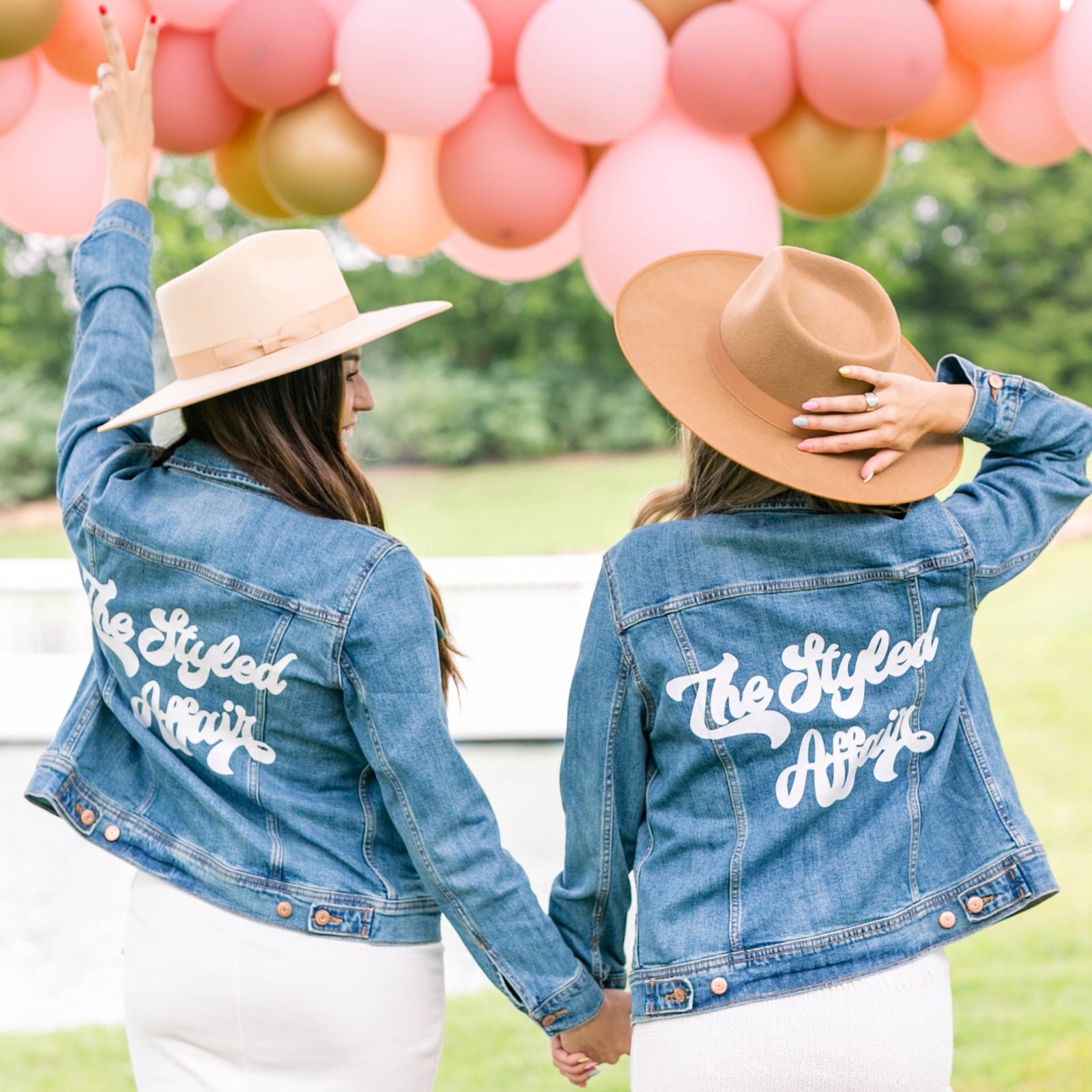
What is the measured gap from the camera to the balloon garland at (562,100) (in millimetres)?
1869

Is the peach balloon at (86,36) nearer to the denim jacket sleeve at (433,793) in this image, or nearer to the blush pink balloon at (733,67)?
the blush pink balloon at (733,67)

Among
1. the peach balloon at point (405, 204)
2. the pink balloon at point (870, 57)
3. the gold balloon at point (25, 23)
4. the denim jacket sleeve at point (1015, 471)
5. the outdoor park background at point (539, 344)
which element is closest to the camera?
the denim jacket sleeve at point (1015, 471)

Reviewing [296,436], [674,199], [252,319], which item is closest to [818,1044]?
[296,436]

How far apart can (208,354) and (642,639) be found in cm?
56

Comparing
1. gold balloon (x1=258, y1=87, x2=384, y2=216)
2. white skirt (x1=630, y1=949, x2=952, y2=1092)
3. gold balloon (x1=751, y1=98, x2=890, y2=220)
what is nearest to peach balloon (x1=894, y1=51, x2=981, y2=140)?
gold balloon (x1=751, y1=98, x2=890, y2=220)

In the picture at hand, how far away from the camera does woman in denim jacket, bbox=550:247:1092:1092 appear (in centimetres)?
123

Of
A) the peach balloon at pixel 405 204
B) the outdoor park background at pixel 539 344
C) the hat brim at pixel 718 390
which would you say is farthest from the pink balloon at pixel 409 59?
the outdoor park background at pixel 539 344

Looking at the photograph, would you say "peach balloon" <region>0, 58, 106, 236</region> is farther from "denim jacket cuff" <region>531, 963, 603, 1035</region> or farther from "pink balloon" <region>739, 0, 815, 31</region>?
"denim jacket cuff" <region>531, 963, 603, 1035</region>

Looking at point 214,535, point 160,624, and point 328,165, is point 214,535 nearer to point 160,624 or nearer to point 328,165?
point 160,624

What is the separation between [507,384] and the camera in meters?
12.0

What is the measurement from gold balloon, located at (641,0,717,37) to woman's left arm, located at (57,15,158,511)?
2.66 ft

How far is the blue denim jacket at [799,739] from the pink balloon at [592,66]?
0.89 metres

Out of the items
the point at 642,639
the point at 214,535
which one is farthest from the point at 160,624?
the point at 642,639

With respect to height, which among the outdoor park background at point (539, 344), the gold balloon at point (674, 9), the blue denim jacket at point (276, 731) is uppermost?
the gold balloon at point (674, 9)
